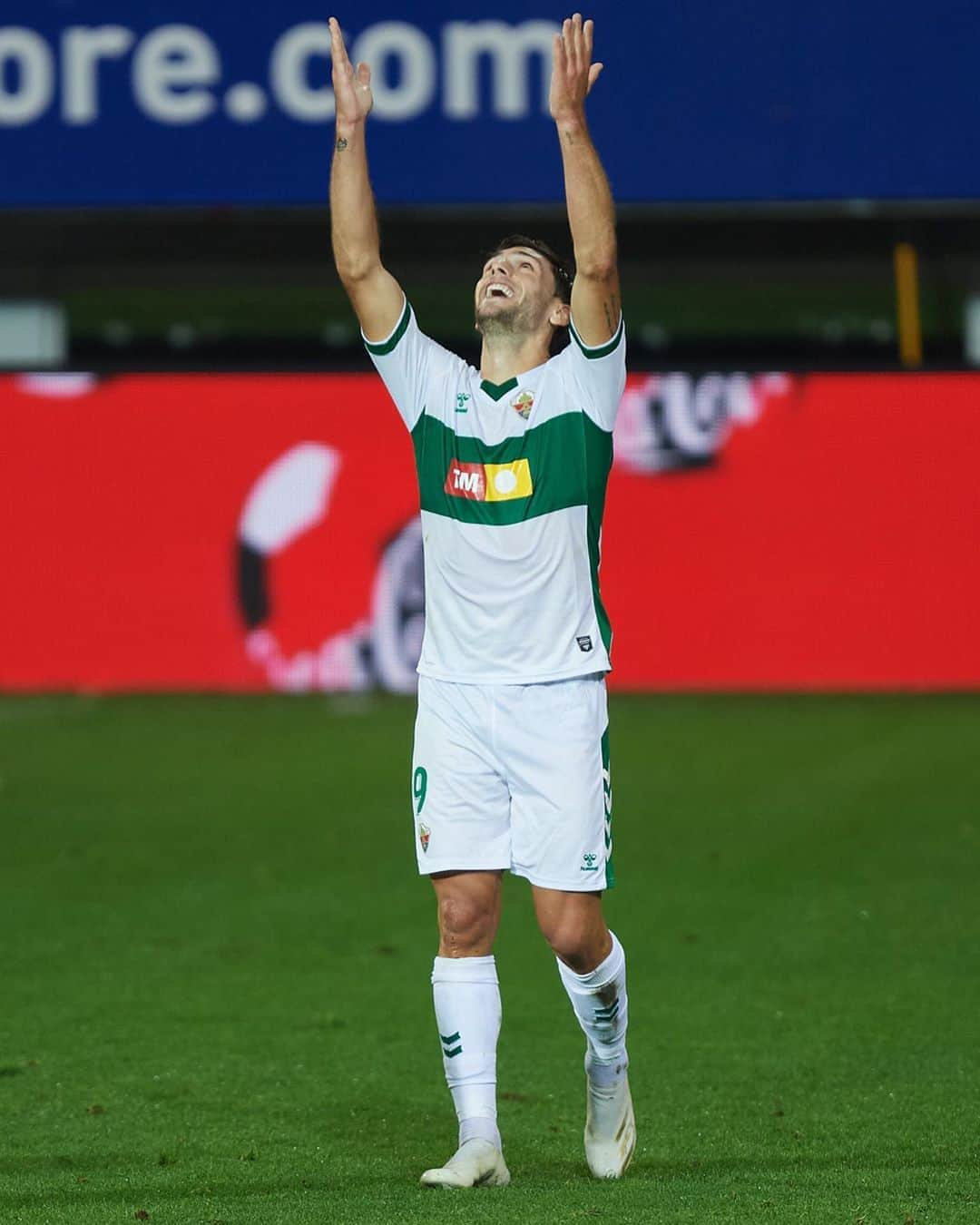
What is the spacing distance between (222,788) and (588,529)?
629cm

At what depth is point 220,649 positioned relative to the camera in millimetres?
13531

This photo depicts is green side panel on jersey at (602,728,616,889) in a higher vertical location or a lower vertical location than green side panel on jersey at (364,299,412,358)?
lower

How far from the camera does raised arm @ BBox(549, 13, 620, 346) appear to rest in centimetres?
439

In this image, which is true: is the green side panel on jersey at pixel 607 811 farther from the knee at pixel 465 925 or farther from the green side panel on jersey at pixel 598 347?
the green side panel on jersey at pixel 598 347

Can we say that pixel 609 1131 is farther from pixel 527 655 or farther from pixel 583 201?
pixel 583 201

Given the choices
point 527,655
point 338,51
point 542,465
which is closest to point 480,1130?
point 527,655

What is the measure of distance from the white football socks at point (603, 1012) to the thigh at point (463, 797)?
1.06 feet

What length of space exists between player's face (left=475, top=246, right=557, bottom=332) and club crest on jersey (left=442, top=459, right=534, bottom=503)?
1.05 feet

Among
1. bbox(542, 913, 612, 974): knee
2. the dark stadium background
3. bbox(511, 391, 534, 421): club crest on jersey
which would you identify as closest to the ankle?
bbox(542, 913, 612, 974): knee

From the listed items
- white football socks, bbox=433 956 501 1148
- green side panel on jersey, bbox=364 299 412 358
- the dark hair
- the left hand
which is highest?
the left hand

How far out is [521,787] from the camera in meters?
4.45

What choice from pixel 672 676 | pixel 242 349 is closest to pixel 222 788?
pixel 672 676

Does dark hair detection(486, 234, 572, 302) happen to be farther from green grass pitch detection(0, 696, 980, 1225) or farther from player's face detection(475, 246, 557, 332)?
green grass pitch detection(0, 696, 980, 1225)

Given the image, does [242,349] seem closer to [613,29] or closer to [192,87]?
[192,87]
